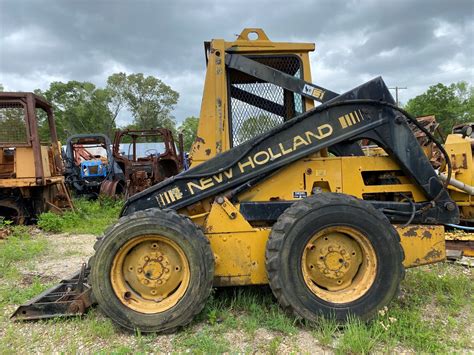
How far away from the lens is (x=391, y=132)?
3.35 meters

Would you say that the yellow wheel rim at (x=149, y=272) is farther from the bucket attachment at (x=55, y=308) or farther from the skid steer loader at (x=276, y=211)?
the bucket attachment at (x=55, y=308)

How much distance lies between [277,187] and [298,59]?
134cm

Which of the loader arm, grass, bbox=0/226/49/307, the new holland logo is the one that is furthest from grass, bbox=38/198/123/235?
the new holland logo

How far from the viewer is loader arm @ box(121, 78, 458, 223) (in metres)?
3.29

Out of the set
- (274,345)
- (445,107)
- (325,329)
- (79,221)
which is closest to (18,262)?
(79,221)

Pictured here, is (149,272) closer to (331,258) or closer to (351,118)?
(331,258)

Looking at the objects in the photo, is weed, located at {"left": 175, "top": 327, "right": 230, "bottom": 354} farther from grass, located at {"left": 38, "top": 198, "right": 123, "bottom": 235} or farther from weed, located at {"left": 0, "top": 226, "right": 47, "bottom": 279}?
grass, located at {"left": 38, "top": 198, "right": 123, "bottom": 235}

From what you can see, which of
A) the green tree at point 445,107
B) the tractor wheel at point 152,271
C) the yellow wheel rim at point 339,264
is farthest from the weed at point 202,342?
the green tree at point 445,107

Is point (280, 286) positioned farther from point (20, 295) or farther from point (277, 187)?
point (20, 295)

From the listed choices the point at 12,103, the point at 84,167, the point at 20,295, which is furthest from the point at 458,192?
the point at 84,167

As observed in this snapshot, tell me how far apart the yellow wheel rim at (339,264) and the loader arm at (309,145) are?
0.55 m

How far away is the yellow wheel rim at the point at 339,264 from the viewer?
3041mm

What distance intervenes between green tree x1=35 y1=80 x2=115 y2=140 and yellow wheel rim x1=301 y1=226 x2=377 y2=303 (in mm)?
45283

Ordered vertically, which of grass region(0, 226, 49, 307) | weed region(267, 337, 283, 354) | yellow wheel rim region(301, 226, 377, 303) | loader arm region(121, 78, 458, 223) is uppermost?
loader arm region(121, 78, 458, 223)
